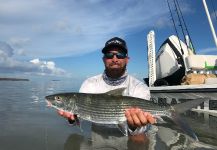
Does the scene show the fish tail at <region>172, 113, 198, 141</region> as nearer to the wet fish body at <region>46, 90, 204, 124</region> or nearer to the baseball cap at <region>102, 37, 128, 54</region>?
the wet fish body at <region>46, 90, 204, 124</region>

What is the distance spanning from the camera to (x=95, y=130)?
24.4 ft

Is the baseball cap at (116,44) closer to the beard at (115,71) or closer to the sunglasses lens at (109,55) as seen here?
the sunglasses lens at (109,55)

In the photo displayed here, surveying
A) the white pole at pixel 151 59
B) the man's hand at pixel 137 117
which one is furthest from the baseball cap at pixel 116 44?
the white pole at pixel 151 59

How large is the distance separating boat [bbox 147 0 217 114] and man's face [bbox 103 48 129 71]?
5.14 meters

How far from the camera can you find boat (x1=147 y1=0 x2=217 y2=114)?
468 inches

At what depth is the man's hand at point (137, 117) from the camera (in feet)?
18.2

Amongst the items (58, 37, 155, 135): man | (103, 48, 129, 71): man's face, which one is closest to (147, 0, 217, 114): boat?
(58, 37, 155, 135): man

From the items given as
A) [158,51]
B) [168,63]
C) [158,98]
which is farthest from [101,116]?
[158,51]

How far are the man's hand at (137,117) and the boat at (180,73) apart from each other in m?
5.80

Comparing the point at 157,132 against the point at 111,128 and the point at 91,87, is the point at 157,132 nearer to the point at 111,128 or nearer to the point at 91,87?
the point at 111,128

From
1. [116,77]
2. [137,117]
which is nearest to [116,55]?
[116,77]

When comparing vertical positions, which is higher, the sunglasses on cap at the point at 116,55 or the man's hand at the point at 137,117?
the sunglasses on cap at the point at 116,55

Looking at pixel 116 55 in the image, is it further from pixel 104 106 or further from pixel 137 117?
pixel 137 117

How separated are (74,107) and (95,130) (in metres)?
1.84
